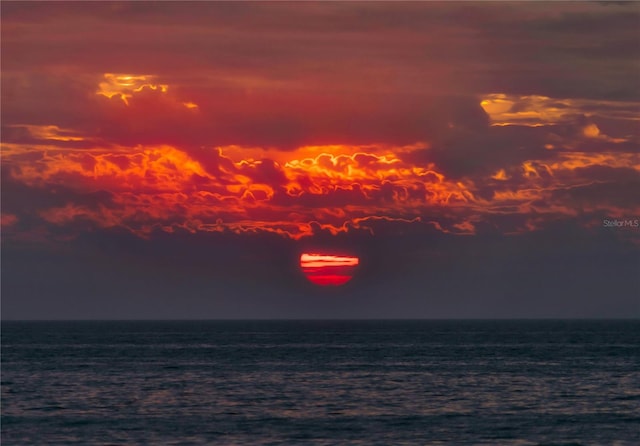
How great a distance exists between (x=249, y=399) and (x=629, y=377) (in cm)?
3913

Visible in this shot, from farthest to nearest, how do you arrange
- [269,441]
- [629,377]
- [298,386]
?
Result: [629,377], [298,386], [269,441]

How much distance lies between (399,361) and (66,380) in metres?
43.0

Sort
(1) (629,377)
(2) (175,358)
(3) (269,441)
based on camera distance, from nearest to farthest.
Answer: (3) (269,441) < (1) (629,377) < (2) (175,358)

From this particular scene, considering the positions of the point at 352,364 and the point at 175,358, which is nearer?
the point at 352,364

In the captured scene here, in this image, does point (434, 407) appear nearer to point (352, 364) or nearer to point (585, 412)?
point (585, 412)

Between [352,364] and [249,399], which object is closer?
[249,399]

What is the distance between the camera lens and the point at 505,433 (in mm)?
53500

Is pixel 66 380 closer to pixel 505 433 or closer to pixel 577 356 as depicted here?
pixel 505 433

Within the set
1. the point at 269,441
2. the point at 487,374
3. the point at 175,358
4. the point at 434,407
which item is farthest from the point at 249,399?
the point at 175,358

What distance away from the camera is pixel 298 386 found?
80188mm

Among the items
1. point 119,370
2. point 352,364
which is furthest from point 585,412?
point 119,370

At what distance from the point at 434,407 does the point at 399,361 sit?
162 ft

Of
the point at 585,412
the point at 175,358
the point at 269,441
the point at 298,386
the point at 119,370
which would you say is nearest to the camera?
the point at 269,441

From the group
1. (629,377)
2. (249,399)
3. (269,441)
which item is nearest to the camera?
(269,441)
